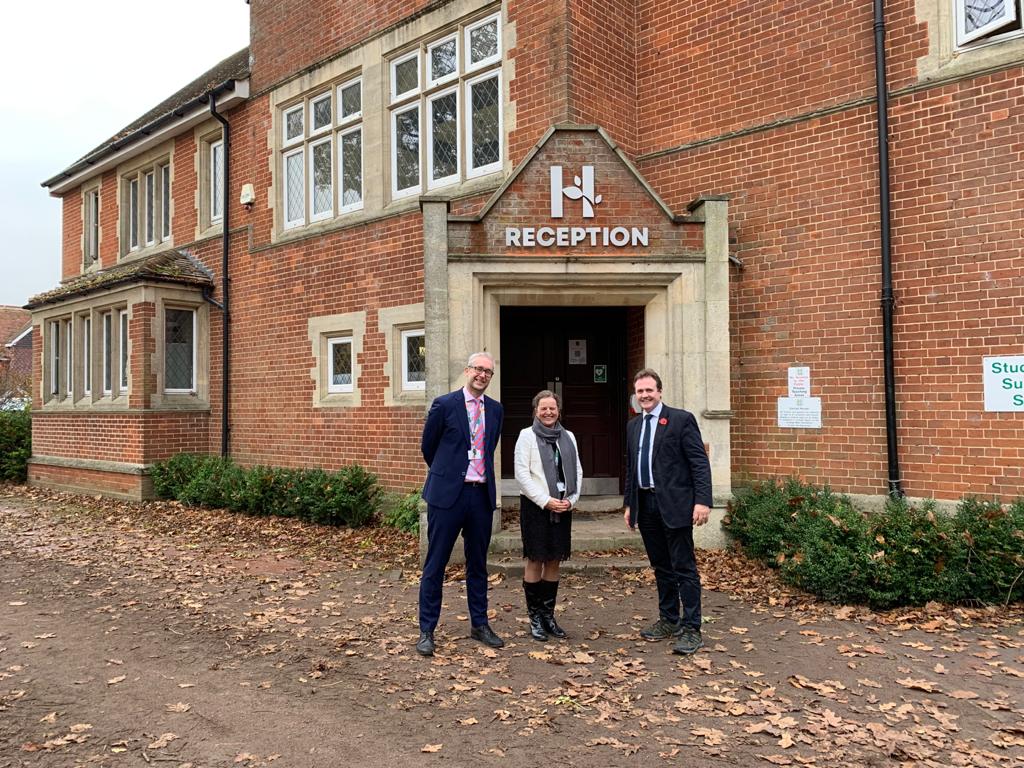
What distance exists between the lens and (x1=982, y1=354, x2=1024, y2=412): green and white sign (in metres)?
6.87

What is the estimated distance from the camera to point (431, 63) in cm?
1074

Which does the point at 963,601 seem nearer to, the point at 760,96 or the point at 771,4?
the point at 760,96

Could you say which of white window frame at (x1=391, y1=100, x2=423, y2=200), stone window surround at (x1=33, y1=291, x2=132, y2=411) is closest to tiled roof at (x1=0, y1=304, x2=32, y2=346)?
stone window surround at (x1=33, y1=291, x2=132, y2=411)

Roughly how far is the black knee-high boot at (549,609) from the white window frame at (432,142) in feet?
21.2

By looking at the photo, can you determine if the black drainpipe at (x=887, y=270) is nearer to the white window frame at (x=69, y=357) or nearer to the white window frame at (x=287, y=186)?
the white window frame at (x=287, y=186)

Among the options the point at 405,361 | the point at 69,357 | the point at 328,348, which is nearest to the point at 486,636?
the point at 405,361

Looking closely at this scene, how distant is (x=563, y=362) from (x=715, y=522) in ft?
11.1

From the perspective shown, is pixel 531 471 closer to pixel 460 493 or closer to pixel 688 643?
pixel 460 493

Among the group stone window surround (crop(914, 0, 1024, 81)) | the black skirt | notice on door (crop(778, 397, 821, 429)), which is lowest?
the black skirt

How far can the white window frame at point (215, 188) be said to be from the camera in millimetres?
14266

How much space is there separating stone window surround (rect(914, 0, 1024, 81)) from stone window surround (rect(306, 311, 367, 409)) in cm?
770

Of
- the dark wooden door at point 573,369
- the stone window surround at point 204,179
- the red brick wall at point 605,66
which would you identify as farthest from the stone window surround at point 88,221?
the red brick wall at point 605,66

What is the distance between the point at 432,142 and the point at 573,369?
3852 mm

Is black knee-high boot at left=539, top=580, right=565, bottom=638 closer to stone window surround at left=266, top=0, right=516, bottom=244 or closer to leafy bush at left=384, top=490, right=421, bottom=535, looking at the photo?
leafy bush at left=384, top=490, right=421, bottom=535
